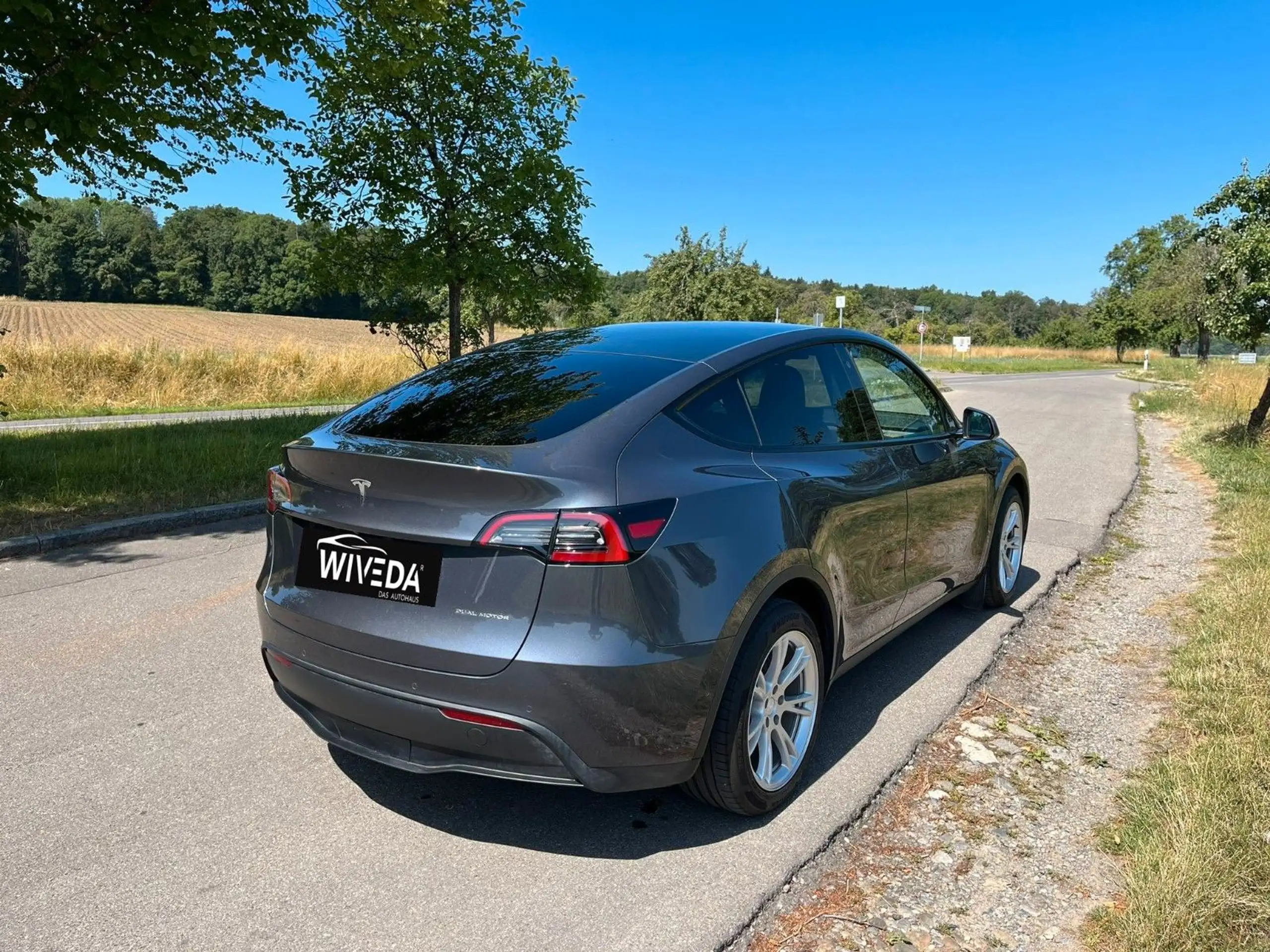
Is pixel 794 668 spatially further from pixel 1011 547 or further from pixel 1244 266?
pixel 1244 266

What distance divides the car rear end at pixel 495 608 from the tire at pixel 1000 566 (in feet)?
10.3

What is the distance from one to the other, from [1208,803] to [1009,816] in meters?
0.61

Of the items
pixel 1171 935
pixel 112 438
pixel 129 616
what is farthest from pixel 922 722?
pixel 112 438

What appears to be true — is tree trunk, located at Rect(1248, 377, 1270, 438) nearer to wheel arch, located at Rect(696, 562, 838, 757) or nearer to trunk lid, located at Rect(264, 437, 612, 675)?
wheel arch, located at Rect(696, 562, 838, 757)

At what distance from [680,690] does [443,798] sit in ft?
3.62

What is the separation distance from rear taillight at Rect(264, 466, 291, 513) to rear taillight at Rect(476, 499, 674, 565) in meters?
0.94

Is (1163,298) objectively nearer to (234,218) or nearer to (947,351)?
(947,351)

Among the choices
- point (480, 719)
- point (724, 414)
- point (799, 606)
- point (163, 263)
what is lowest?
point (480, 719)

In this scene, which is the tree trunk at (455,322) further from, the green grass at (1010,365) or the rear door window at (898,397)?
the green grass at (1010,365)

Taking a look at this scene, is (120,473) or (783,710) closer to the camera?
(783,710)

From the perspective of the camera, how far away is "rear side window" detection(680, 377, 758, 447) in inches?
116

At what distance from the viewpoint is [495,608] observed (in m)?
2.40

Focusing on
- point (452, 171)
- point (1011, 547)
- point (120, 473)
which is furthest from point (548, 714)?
point (452, 171)

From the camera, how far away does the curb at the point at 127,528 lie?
20.5ft
